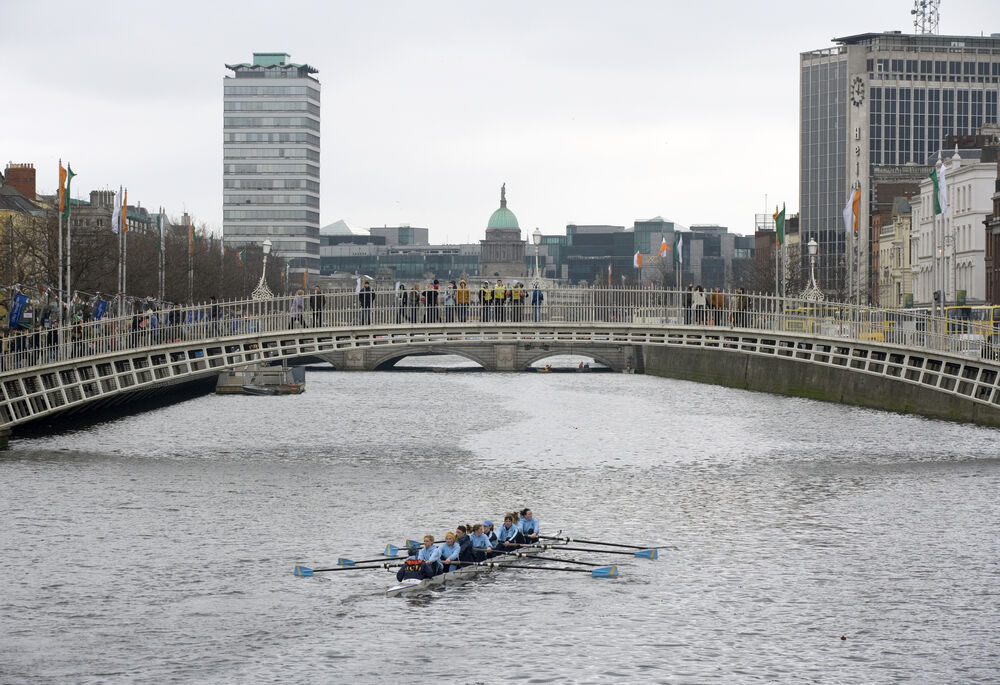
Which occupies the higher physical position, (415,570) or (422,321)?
(422,321)

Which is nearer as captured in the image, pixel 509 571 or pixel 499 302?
pixel 509 571

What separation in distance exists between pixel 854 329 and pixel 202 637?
39.1 metres

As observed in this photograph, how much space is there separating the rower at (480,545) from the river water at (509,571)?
87 cm

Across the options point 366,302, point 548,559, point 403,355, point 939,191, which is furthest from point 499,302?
point 403,355

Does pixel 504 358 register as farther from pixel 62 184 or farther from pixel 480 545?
pixel 480 545

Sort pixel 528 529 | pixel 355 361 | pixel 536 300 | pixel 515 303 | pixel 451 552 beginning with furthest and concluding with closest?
pixel 355 361 < pixel 515 303 < pixel 536 300 < pixel 528 529 < pixel 451 552

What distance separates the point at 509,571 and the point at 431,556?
106 inches

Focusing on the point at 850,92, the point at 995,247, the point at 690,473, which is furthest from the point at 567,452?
the point at 850,92

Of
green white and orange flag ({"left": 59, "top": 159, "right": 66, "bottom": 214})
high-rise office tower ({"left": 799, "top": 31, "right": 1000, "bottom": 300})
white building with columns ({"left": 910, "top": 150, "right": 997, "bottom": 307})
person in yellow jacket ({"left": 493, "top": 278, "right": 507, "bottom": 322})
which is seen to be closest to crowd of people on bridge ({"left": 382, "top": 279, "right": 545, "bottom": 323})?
person in yellow jacket ({"left": 493, "top": 278, "right": 507, "bottom": 322})

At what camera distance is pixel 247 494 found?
49406mm

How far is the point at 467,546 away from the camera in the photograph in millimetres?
36625

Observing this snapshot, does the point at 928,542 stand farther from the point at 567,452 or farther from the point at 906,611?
the point at 567,452

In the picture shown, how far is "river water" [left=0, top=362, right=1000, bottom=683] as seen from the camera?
28891 millimetres

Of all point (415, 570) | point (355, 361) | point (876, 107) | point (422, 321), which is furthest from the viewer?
point (876, 107)
